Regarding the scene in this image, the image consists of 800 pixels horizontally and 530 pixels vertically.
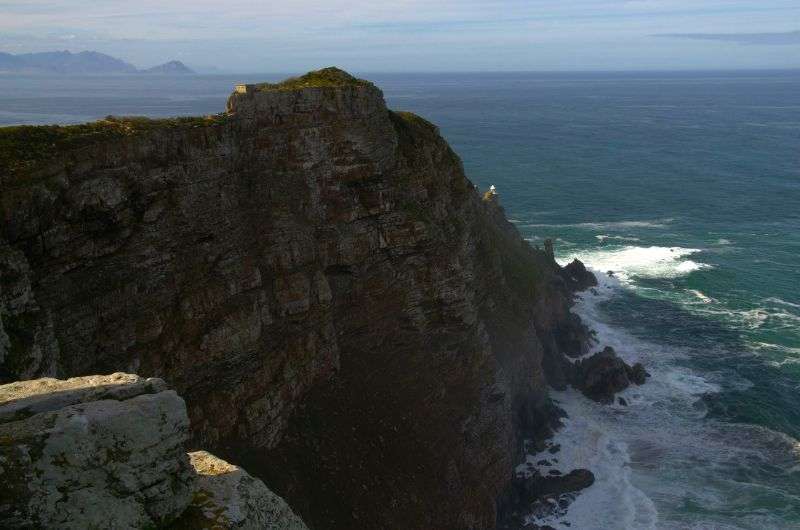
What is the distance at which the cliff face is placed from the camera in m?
27.2

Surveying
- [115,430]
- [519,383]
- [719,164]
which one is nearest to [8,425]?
[115,430]

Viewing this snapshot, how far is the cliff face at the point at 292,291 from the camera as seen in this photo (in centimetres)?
2725

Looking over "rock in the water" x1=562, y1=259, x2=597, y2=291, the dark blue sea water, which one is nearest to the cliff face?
the dark blue sea water

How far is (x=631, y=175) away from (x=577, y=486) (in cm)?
10725

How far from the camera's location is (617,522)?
144ft

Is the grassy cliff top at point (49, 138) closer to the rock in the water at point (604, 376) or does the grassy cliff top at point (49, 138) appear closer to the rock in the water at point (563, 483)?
the rock in the water at point (563, 483)

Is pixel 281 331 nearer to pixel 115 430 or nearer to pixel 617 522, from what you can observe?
pixel 115 430

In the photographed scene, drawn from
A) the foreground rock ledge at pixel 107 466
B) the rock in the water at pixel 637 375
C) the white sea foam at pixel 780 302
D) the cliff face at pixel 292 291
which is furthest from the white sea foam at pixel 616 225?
the foreground rock ledge at pixel 107 466

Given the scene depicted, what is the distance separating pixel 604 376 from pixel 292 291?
3507cm

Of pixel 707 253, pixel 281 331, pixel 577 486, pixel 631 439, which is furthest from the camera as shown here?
pixel 707 253

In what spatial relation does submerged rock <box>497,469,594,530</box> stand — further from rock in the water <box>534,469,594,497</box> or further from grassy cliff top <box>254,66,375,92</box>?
grassy cliff top <box>254,66,375,92</box>

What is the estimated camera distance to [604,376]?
2373 inches

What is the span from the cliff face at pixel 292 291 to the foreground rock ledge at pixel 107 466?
882cm

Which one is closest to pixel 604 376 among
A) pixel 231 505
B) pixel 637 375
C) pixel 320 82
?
pixel 637 375
